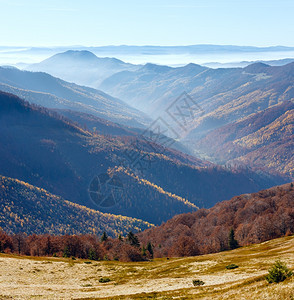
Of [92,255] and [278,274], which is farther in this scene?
[92,255]

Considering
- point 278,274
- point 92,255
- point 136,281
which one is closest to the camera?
point 278,274

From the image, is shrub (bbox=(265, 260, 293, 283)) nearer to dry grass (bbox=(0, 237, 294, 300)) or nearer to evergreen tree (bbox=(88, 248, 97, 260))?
dry grass (bbox=(0, 237, 294, 300))

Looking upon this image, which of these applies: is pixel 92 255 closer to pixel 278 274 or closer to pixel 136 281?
pixel 136 281

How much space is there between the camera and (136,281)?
8831 centimetres

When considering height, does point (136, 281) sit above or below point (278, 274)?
below

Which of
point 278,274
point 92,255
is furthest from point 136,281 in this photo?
point 92,255

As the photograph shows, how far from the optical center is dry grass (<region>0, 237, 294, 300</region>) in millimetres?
55781

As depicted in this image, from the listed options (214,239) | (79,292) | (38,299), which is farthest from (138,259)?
(38,299)

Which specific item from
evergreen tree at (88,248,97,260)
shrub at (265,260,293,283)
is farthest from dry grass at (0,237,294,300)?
evergreen tree at (88,248,97,260)

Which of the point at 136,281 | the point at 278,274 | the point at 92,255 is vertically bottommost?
the point at 92,255

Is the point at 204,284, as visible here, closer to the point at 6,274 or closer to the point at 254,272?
the point at 254,272

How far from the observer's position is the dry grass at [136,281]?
183 feet

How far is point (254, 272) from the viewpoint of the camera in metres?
76.2

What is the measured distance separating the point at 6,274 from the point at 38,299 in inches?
1180
